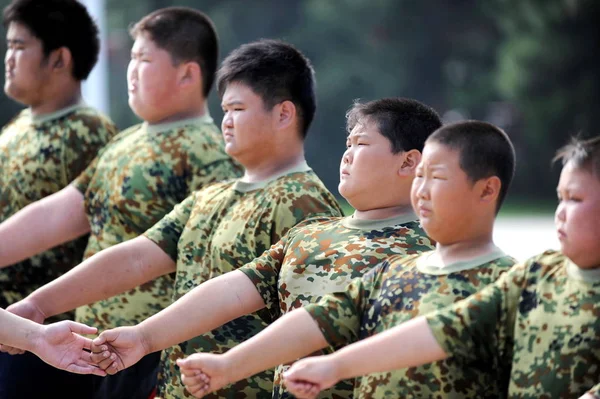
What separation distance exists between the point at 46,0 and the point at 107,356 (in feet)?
8.39

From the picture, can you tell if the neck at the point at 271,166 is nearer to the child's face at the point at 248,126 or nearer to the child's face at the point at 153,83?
the child's face at the point at 248,126

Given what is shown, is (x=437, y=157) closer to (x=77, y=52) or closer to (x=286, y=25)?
(x=77, y=52)

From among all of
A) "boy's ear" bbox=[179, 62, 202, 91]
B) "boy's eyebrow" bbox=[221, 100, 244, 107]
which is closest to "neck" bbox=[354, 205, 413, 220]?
"boy's eyebrow" bbox=[221, 100, 244, 107]

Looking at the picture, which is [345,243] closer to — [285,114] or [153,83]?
[285,114]

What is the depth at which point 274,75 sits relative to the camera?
173 inches

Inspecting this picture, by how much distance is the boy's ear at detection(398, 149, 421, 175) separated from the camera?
151 inches

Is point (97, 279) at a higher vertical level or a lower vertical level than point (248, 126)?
lower

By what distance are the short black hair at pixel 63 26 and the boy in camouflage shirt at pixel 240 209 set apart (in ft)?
5.15

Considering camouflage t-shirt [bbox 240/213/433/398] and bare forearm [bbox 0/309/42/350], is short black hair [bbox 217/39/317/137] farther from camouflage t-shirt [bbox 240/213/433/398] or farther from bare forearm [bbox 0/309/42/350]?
→ bare forearm [bbox 0/309/42/350]

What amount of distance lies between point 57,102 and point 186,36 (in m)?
0.94

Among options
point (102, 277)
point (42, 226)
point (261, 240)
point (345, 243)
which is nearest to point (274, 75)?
point (261, 240)

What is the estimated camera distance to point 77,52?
5840 millimetres

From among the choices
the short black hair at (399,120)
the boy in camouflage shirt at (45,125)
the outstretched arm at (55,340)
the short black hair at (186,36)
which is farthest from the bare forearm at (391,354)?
the boy in camouflage shirt at (45,125)

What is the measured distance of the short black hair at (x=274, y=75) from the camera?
14.4 ft
